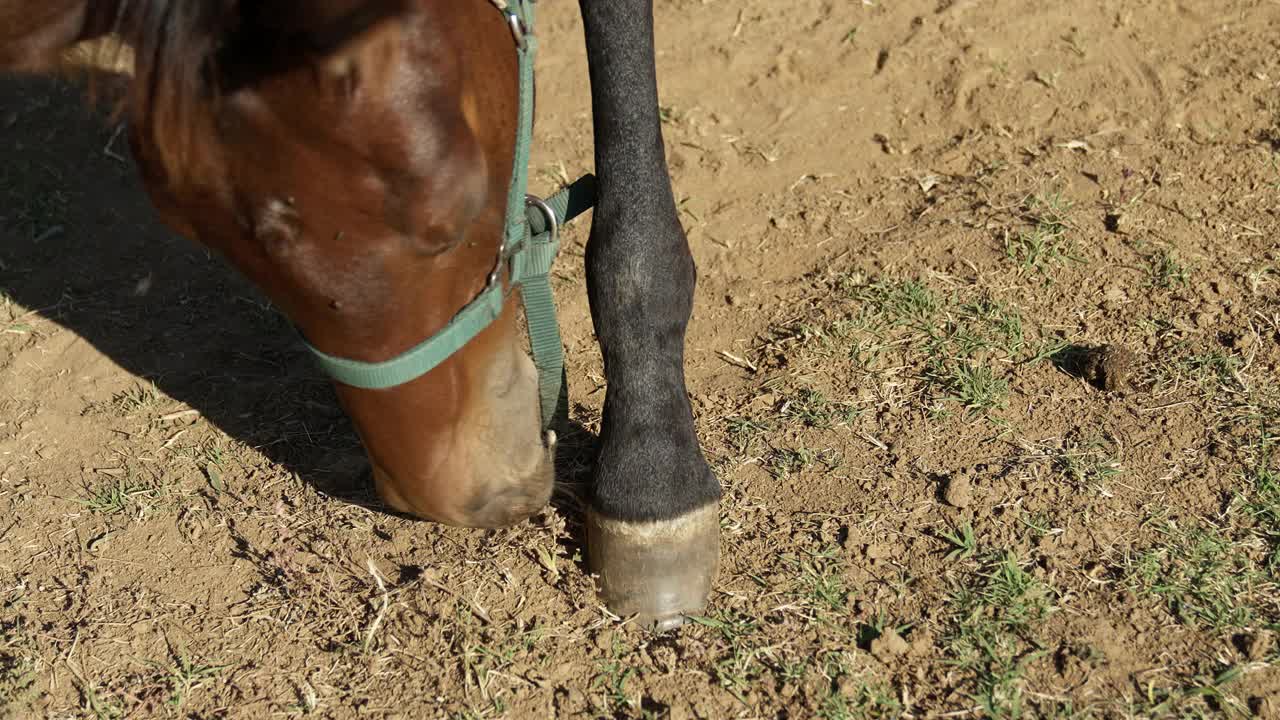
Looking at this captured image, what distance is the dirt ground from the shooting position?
2.18m

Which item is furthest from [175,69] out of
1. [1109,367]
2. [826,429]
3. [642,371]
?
[1109,367]

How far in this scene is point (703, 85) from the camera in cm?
389

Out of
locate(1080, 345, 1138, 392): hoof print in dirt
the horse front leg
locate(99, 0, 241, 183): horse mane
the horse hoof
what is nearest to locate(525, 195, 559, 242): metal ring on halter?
the horse front leg

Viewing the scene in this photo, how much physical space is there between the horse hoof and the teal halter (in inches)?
10.0

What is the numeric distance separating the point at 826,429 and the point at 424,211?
4.40 feet

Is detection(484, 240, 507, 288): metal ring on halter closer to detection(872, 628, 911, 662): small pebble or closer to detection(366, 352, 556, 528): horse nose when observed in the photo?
detection(366, 352, 556, 528): horse nose

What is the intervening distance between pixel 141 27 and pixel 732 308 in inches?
72.5

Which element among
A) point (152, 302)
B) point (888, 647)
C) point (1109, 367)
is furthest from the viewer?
point (152, 302)

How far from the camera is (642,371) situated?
86.9 inches

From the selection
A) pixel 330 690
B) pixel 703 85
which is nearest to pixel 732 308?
pixel 703 85

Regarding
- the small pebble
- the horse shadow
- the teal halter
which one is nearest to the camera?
the teal halter

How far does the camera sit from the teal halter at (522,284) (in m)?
1.73

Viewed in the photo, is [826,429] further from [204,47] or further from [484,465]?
[204,47]

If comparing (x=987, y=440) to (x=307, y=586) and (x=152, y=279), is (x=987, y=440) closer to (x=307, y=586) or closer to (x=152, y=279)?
(x=307, y=586)
